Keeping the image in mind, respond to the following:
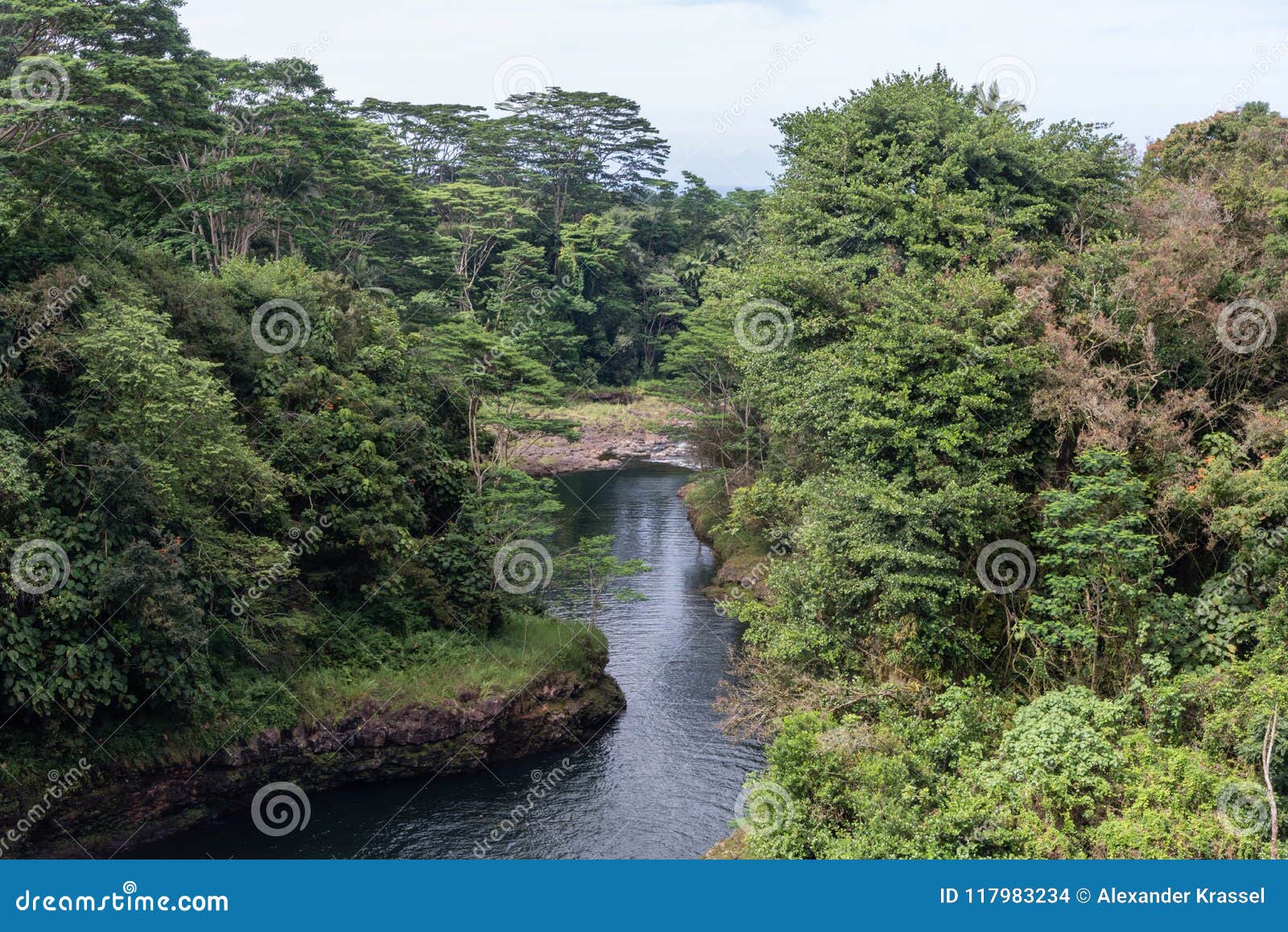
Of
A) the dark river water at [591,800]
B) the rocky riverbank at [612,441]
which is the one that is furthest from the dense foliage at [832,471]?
the rocky riverbank at [612,441]

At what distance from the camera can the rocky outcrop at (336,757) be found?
1496 cm

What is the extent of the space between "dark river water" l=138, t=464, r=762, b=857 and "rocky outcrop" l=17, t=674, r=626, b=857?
268 mm

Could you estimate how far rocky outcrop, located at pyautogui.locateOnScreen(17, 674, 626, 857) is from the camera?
14961 mm

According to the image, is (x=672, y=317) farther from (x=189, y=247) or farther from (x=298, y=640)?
(x=298, y=640)

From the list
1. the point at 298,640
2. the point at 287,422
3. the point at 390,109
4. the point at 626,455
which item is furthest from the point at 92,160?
the point at 390,109

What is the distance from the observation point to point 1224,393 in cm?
1678

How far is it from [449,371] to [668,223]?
36.6 metres

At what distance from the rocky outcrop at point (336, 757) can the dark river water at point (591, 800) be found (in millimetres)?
268

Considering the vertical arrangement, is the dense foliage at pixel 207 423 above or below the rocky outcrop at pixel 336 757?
above

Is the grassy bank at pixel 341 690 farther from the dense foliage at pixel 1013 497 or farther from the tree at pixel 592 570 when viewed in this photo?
the dense foliage at pixel 1013 497

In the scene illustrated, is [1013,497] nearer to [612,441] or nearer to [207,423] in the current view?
[207,423]

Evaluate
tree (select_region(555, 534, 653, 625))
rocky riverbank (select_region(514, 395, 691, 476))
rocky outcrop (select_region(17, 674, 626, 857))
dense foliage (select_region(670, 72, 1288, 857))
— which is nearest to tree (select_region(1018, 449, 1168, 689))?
dense foliage (select_region(670, 72, 1288, 857))

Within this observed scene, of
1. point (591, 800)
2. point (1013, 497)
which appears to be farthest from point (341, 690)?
point (1013, 497)

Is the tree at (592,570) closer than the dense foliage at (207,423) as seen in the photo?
No
